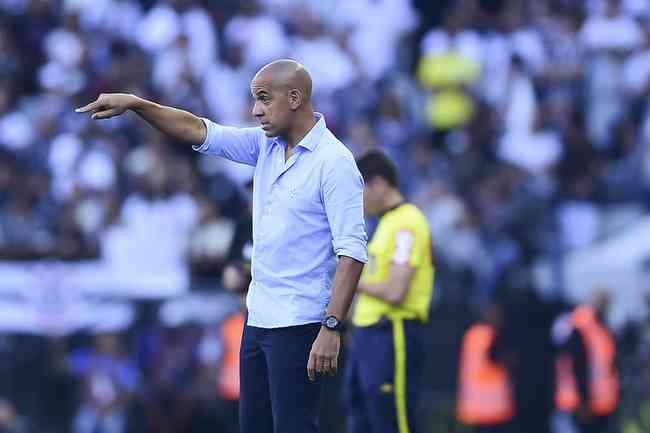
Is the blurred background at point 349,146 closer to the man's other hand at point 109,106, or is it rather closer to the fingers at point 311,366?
the fingers at point 311,366

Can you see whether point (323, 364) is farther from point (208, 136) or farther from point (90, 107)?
point (90, 107)

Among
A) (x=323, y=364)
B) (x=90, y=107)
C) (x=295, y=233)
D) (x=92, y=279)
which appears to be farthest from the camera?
(x=92, y=279)

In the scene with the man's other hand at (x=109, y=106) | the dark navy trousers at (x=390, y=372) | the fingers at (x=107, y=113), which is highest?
the man's other hand at (x=109, y=106)

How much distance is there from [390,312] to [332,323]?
236cm

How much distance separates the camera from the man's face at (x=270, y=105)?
630cm

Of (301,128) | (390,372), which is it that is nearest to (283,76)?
(301,128)

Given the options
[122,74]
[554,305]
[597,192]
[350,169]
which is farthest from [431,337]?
[350,169]

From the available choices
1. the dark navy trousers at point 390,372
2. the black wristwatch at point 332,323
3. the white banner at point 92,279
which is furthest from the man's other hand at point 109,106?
the white banner at point 92,279

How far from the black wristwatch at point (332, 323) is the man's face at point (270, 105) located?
2.93 ft

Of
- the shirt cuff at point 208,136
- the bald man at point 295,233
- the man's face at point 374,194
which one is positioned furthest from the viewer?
the man's face at point 374,194

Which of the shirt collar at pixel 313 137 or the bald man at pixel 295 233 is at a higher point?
the shirt collar at pixel 313 137

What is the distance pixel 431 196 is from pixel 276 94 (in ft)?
29.0

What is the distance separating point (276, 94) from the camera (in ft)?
20.7

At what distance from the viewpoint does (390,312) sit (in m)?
8.48
